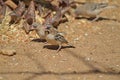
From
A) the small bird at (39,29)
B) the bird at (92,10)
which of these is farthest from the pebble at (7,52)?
the bird at (92,10)

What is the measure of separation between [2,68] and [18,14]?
2.05m

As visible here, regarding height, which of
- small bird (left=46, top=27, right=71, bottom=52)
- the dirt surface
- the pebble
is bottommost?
the dirt surface

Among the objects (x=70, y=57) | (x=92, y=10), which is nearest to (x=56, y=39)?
(x=70, y=57)

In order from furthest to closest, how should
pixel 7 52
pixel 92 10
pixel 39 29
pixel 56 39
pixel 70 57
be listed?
1. pixel 92 10
2. pixel 39 29
3. pixel 56 39
4. pixel 70 57
5. pixel 7 52

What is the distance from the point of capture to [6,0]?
9.28 m

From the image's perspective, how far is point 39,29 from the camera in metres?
8.30

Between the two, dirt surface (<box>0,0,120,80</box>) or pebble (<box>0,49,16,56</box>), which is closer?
dirt surface (<box>0,0,120,80</box>)

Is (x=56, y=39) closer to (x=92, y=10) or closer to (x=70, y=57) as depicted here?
(x=70, y=57)

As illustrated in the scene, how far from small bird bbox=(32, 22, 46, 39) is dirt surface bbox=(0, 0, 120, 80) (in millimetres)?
172

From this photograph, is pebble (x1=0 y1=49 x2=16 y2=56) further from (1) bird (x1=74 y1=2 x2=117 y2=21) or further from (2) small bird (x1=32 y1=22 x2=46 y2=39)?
(1) bird (x1=74 y1=2 x2=117 y2=21)

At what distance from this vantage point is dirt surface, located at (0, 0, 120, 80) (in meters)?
6.93

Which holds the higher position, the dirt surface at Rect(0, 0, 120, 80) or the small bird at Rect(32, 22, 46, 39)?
the small bird at Rect(32, 22, 46, 39)

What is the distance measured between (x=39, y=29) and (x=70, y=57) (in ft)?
3.46

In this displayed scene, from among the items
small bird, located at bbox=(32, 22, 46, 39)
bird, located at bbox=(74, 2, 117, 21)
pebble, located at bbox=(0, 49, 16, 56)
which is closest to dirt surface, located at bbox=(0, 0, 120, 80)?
pebble, located at bbox=(0, 49, 16, 56)
